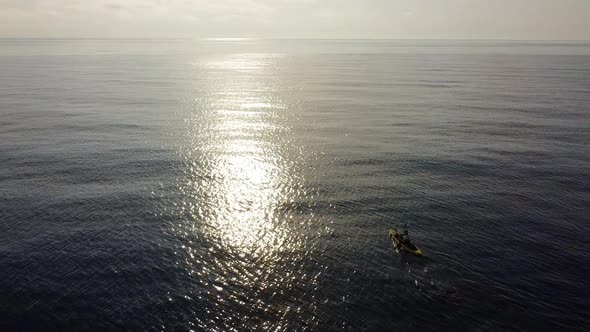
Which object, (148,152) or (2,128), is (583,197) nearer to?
(148,152)

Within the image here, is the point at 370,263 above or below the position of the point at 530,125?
below

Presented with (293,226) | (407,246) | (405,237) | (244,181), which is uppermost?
(244,181)

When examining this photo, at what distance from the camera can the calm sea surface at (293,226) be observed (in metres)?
51.5

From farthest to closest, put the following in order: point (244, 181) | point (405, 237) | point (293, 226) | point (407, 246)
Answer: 1. point (244, 181)
2. point (293, 226)
3. point (405, 237)
4. point (407, 246)

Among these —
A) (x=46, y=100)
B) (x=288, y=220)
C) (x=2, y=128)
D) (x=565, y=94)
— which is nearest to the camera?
(x=288, y=220)

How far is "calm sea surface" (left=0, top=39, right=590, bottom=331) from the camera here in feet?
169

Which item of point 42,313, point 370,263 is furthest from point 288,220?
point 42,313

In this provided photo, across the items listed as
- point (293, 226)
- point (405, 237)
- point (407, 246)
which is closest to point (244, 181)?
point (293, 226)

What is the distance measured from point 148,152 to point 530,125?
120m

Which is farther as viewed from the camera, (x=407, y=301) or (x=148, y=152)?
(x=148, y=152)

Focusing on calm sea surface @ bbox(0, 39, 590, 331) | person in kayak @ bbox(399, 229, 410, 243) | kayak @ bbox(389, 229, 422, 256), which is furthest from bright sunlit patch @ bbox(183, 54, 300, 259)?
person in kayak @ bbox(399, 229, 410, 243)

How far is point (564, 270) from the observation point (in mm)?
59219

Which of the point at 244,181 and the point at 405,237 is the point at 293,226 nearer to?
the point at 405,237

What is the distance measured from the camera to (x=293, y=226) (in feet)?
239
